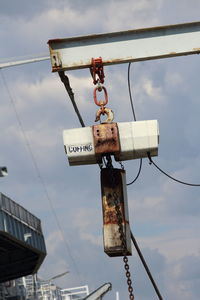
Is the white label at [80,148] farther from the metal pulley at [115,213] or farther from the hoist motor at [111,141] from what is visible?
the metal pulley at [115,213]

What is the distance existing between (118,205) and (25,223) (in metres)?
71.9

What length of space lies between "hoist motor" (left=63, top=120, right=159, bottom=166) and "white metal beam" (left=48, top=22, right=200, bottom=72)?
3072mm

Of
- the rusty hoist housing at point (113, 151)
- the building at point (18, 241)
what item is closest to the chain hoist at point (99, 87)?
the rusty hoist housing at point (113, 151)

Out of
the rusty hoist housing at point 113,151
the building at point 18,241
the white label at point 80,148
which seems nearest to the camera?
the rusty hoist housing at point 113,151

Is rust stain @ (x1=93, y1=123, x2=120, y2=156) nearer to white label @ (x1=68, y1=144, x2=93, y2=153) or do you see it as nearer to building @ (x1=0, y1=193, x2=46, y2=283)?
white label @ (x1=68, y1=144, x2=93, y2=153)

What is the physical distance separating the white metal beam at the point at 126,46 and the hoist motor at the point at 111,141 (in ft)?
10.1

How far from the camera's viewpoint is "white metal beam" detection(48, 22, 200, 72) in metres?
25.0

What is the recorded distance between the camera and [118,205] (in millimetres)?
22406

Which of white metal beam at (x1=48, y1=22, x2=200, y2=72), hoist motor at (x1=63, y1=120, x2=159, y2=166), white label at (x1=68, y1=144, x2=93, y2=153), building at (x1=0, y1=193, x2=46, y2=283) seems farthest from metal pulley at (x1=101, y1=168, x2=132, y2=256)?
building at (x1=0, y1=193, x2=46, y2=283)

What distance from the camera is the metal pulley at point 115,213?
22234mm

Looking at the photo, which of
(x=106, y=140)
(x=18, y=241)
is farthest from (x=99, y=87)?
(x=18, y=241)

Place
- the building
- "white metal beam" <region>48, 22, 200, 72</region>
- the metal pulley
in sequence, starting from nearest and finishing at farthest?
the metal pulley → "white metal beam" <region>48, 22, 200, 72</region> → the building

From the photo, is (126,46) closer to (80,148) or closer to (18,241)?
(80,148)

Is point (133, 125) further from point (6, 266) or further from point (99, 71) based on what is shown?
point (6, 266)
